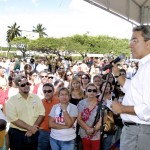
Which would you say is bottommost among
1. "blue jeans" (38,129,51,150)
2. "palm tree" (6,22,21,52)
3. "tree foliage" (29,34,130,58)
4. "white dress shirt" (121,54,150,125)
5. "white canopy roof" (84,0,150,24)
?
"blue jeans" (38,129,51,150)

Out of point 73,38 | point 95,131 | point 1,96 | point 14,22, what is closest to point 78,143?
point 95,131

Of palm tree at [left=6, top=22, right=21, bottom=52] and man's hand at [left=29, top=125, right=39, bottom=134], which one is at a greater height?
palm tree at [left=6, top=22, right=21, bottom=52]

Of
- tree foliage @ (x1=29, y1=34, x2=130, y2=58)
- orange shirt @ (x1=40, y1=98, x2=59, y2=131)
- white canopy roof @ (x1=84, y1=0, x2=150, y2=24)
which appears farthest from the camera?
tree foliage @ (x1=29, y1=34, x2=130, y2=58)

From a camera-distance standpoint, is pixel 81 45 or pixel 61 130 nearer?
pixel 61 130

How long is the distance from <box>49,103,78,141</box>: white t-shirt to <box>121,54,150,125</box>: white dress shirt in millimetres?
2049

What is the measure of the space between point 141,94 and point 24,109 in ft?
7.57

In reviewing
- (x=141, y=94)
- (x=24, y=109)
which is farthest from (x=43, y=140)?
(x=141, y=94)

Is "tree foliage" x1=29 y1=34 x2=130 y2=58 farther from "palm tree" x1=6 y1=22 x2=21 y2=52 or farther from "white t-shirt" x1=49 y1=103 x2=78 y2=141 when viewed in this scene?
"white t-shirt" x1=49 y1=103 x2=78 y2=141

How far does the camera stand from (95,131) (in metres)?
4.99

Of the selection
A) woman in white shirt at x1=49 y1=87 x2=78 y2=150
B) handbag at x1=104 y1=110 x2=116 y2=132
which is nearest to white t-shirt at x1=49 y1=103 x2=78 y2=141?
woman in white shirt at x1=49 y1=87 x2=78 y2=150

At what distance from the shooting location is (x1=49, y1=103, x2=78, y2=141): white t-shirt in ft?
16.0

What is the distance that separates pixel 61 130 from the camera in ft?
16.0

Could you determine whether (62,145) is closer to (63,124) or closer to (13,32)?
(63,124)

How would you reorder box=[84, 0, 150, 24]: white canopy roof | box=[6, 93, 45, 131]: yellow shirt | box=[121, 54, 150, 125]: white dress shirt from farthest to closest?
box=[84, 0, 150, 24]: white canopy roof, box=[6, 93, 45, 131]: yellow shirt, box=[121, 54, 150, 125]: white dress shirt
